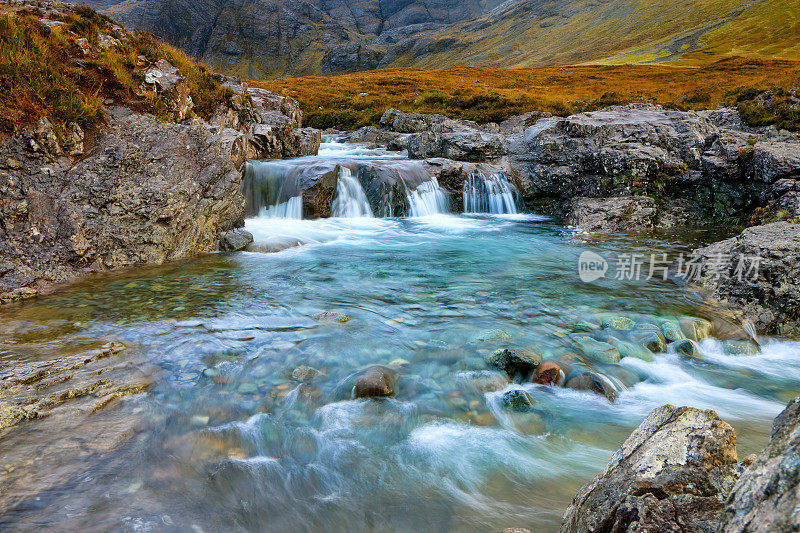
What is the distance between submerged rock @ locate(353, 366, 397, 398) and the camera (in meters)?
4.78

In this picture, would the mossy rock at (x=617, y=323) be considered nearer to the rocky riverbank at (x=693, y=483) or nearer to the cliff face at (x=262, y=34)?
the rocky riverbank at (x=693, y=483)

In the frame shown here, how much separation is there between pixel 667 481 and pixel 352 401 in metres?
3.27

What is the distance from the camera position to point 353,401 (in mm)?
4699

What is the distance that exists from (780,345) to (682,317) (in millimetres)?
1288

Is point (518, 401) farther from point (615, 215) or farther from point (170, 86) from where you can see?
point (615, 215)

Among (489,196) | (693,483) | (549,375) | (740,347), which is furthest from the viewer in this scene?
(489,196)

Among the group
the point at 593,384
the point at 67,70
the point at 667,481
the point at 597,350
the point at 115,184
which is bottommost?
the point at 593,384

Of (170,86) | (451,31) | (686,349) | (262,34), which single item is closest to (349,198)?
(170,86)

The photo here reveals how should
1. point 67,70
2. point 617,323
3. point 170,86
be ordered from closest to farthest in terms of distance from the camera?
point 617,323, point 67,70, point 170,86

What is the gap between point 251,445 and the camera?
3.98 meters

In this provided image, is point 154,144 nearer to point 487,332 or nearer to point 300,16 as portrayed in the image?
point 487,332

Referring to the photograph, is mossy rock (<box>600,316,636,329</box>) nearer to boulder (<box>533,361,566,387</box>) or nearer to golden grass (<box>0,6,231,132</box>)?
boulder (<box>533,361,566,387</box>)

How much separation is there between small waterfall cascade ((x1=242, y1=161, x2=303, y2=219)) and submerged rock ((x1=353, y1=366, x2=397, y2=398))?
1044cm

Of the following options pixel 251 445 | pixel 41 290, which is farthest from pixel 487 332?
pixel 41 290
